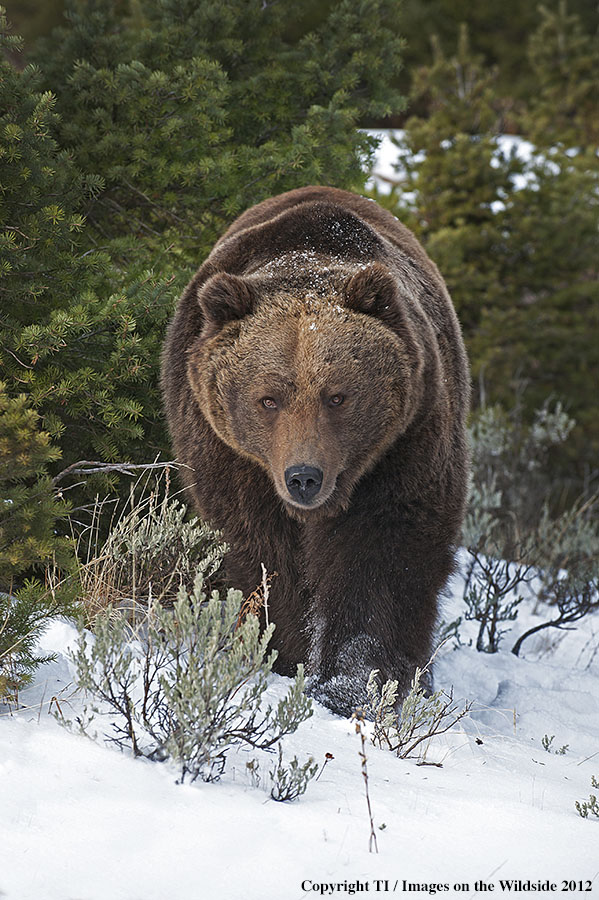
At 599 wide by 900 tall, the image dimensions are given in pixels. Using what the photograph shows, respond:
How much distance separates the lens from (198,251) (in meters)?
6.58

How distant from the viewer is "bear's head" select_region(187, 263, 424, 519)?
13.5 ft

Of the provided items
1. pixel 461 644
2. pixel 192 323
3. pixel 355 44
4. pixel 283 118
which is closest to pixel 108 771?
pixel 192 323

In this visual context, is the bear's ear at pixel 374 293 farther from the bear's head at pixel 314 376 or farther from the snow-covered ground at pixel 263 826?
the snow-covered ground at pixel 263 826

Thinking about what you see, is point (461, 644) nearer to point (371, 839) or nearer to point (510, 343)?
point (371, 839)

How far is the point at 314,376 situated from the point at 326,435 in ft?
0.86

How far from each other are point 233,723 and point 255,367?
160cm

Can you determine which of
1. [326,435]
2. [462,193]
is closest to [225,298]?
[326,435]

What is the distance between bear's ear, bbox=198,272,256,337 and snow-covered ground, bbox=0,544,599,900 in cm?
170

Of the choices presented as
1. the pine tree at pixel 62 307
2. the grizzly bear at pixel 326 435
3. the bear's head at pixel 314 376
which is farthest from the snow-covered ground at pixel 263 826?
the pine tree at pixel 62 307

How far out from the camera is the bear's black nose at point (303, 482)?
3953 millimetres

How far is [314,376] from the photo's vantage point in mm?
4137

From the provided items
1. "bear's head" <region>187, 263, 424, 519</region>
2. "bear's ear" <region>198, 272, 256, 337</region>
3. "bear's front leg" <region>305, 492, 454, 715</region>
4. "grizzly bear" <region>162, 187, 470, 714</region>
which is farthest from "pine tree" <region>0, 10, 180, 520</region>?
"bear's front leg" <region>305, 492, 454, 715</region>

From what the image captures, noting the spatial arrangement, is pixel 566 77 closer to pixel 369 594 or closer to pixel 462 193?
pixel 462 193

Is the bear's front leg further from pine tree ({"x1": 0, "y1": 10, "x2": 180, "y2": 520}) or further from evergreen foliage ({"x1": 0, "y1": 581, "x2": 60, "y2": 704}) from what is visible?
evergreen foliage ({"x1": 0, "y1": 581, "x2": 60, "y2": 704})
